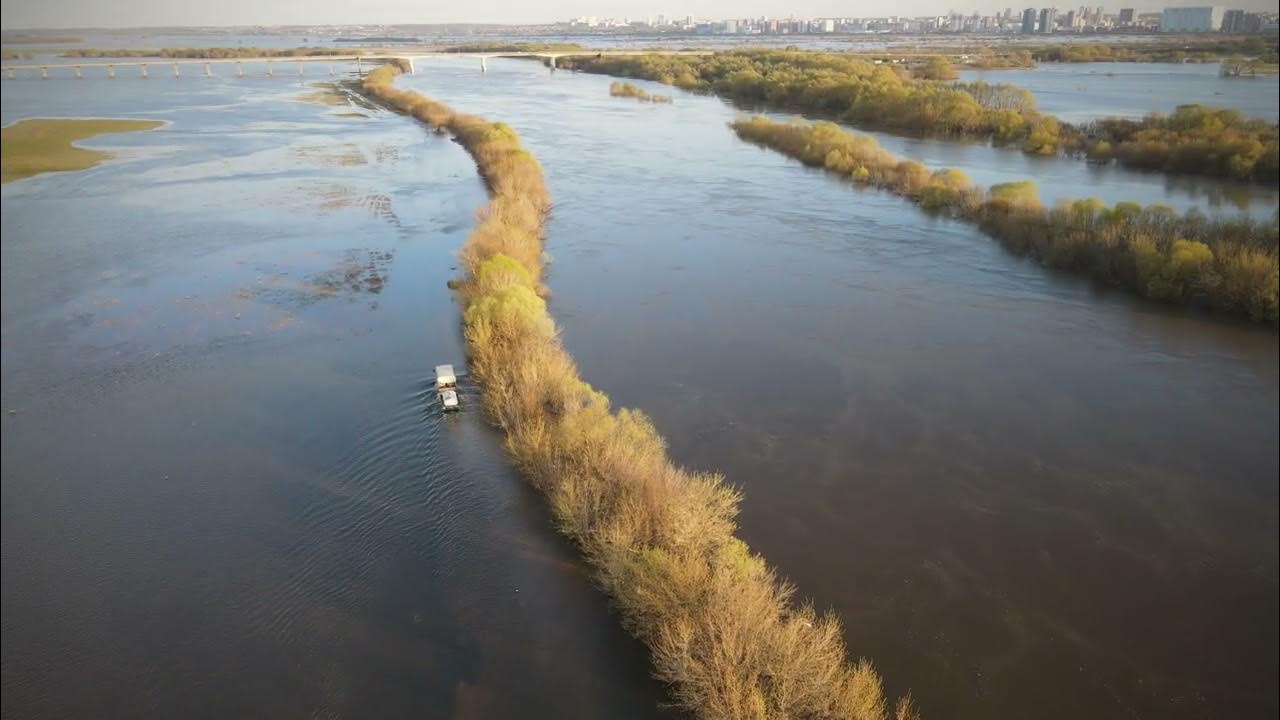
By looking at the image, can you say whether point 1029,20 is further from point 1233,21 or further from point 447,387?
point 447,387

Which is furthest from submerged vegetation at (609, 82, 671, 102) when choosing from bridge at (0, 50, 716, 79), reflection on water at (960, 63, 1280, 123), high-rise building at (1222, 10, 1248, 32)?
high-rise building at (1222, 10, 1248, 32)

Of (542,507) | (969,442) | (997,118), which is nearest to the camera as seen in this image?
(542,507)

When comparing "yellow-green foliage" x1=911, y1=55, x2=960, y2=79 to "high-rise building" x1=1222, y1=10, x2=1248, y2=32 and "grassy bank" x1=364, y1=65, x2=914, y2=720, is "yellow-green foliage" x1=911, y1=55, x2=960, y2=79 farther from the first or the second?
"grassy bank" x1=364, y1=65, x2=914, y2=720

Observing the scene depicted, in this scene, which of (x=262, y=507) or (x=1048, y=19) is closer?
(x=262, y=507)

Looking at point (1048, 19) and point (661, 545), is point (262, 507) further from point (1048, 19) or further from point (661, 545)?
point (1048, 19)

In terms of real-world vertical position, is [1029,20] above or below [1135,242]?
above

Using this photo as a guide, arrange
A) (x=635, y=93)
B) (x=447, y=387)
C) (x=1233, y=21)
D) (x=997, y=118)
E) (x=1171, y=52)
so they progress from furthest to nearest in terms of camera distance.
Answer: (x=1171, y=52)
(x=635, y=93)
(x=1233, y=21)
(x=997, y=118)
(x=447, y=387)

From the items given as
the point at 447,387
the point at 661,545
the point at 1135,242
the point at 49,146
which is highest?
the point at 49,146

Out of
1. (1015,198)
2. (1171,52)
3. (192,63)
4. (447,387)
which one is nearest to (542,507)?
(447,387)
